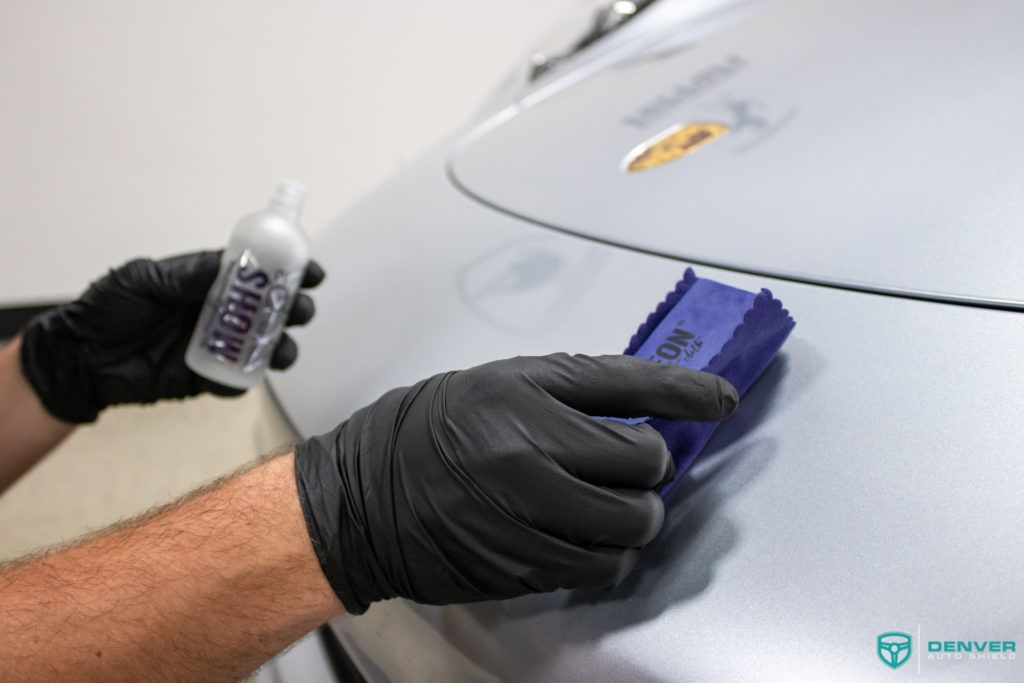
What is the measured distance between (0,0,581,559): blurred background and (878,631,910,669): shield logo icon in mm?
1890

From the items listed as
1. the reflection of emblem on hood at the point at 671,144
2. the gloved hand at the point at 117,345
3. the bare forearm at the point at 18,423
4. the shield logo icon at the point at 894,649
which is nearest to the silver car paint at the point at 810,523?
the shield logo icon at the point at 894,649

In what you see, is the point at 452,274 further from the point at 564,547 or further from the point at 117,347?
the point at 117,347

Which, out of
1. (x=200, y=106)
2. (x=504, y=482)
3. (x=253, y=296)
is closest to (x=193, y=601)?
(x=504, y=482)

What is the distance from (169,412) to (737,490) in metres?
2.09

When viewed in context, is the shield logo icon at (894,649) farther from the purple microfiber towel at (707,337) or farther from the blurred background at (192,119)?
the blurred background at (192,119)

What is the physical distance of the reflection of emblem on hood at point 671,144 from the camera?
829 millimetres

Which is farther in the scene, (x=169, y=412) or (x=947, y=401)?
(x=169, y=412)

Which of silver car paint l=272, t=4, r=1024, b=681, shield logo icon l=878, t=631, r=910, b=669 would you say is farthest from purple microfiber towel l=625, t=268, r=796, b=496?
shield logo icon l=878, t=631, r=910, b=669

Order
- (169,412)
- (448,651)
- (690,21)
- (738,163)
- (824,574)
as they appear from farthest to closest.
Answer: (169,412), (690,21), (738,163), (448,651), (824,574)

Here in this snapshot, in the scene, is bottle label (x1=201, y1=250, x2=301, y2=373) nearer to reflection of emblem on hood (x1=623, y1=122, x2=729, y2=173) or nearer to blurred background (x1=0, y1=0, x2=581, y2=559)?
reflection of emblem on hood (x1=623, y1=122, x2=729, y2=173)

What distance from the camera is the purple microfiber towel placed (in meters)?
0.56

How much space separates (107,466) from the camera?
2.11 meters

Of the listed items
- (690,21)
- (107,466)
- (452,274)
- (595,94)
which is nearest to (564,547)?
(452,274)

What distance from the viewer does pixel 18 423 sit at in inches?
46.1
